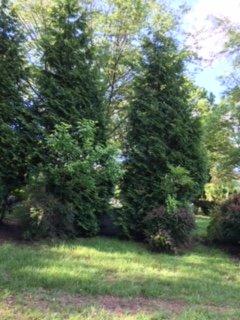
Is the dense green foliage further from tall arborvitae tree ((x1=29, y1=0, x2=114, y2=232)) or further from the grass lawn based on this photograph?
the grass lawn

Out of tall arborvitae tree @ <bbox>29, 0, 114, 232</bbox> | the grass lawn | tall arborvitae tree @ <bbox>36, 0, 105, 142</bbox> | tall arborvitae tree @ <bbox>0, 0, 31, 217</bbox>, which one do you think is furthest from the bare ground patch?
tall arborvitae tree @ <bbox>36, 0, 105, 142</bbox>

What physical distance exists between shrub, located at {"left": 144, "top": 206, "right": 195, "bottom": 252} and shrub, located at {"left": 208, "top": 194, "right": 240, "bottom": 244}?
0.89 meters

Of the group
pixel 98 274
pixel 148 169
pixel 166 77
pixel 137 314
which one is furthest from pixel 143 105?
pixel 137 314

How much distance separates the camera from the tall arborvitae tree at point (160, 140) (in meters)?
9.49

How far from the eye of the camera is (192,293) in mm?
5949

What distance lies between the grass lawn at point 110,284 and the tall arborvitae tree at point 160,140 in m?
1.48

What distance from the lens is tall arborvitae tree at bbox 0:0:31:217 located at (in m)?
8.72

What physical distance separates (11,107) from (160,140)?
3303 millimetres

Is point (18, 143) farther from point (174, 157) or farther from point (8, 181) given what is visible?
point (174, 157)

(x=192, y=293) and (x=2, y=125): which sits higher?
(x=2, y=125)

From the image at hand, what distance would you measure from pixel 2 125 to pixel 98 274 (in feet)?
12.6

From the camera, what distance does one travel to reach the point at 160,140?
988 cm

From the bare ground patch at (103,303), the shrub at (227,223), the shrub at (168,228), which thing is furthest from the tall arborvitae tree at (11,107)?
A: the shrub at (227,223)

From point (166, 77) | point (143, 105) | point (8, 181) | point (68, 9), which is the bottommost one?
point (8, 181)
